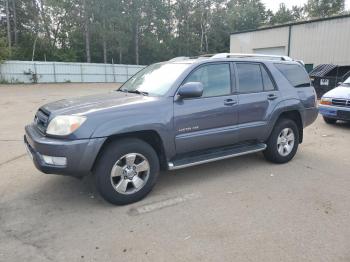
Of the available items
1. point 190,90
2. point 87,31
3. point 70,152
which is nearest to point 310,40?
point 190,90

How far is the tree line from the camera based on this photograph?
37.7 m

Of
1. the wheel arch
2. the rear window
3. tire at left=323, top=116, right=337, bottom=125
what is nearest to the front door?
the wheel arch

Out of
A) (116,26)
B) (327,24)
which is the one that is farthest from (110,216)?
(116,26)

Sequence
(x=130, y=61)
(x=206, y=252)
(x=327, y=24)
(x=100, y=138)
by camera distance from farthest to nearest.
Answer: (x=130, y=61) < (x=327, y=24) < (x=100, y=138) < (x=206, y=252)

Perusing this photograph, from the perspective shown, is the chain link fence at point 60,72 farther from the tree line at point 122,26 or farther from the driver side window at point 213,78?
the driver side window at point 213,78

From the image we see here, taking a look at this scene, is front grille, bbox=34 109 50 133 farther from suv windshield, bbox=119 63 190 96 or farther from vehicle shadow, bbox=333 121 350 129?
vehicle shadow, bbox=333 121 350 129

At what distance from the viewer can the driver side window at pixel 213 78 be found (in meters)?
4.53

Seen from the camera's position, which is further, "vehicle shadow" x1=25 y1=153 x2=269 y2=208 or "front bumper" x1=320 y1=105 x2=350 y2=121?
"front bumper" x1=320 y1=105 x2=350 y2=121

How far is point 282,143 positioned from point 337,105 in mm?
3916

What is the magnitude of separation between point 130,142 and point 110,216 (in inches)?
35.1

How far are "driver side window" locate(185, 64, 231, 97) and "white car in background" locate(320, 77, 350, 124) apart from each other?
4.94 metres

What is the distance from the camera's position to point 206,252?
117 inches

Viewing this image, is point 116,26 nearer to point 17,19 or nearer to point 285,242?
point 17,19

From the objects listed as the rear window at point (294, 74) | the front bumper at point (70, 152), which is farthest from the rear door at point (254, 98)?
the front bumper at point (70, 152)
